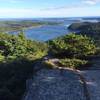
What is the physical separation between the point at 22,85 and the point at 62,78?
8.66 feet

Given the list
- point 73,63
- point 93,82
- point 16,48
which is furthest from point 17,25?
point 93,82

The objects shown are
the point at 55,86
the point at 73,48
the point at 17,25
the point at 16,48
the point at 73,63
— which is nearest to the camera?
the point at 55,86

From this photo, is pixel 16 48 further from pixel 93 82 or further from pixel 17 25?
pixel 17 25

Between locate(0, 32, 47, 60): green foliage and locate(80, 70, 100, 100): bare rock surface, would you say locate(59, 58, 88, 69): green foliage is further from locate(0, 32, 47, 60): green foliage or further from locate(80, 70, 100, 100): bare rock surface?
locate(0, 32, 47, 60): green foliage

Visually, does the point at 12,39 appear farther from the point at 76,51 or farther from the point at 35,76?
the point at 35,76

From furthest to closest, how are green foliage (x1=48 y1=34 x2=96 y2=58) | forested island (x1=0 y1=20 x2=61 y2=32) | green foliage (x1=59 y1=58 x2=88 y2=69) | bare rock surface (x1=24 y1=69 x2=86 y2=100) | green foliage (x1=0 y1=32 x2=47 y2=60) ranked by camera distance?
forested island (x1=0 y1=20 x2=61 y2=32) → green foliage (x1=0 y1=32 x2=47 y2=60) → green foliage (x1=48 y1=34 x2=96 y2=58) → green foliage (x1=59 y1=58 x2=88 y2=69) → bare rock surface (x1=24 y1=69 x2=86 y2=100)

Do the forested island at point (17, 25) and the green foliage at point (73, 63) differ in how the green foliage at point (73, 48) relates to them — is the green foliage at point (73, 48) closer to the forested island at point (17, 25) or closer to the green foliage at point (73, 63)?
the green foliage at point (73, 63)

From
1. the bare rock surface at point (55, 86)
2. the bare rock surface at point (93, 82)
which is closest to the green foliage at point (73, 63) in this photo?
the bare rock surface at point (93, 82)

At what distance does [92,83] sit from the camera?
14.8 metres

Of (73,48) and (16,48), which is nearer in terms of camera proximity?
(73,48)

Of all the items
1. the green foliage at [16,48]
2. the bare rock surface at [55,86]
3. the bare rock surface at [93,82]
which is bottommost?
the green foliage at [16,48]

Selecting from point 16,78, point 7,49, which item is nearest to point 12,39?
point 7,49

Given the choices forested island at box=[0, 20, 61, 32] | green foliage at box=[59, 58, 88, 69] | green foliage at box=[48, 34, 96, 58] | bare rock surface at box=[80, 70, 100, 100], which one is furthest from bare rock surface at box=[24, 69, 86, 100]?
forested island at box=[0, 20, 61, 32]

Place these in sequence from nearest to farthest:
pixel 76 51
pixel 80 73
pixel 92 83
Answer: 1. pixel 92 83
2. pixel 80 73
3. pixel 76 51
